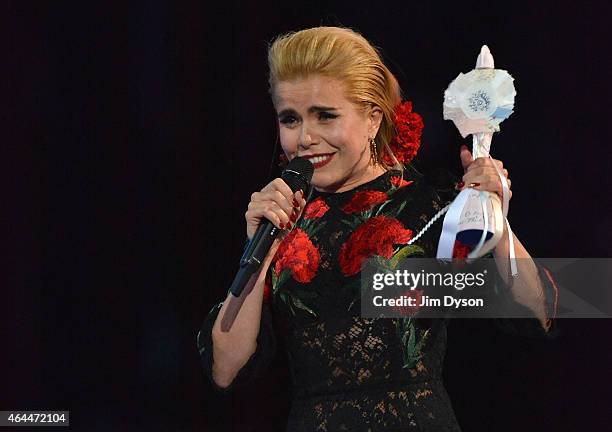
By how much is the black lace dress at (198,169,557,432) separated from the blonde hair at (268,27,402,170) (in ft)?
0.43

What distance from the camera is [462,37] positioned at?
7.05 feet

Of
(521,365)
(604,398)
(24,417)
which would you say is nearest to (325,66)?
(521,365)

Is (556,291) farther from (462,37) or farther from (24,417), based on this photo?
(24,417)

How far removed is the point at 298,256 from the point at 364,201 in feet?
0.56

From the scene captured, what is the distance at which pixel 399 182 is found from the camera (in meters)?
1.86

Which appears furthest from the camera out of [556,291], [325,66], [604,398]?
[604,398]

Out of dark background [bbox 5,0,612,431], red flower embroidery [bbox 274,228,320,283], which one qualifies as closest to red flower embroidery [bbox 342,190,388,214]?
red flower embroidery [bbox 274,228,320,283]

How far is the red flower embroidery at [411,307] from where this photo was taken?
172 cm

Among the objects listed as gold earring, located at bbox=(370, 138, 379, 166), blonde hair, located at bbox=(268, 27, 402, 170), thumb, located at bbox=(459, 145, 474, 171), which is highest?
blonde hair, located at bbox=(268, 27, 402, 170)

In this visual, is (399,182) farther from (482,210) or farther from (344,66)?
(482,210)

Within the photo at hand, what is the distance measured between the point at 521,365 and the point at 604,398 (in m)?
0.19

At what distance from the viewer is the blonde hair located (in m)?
1.77

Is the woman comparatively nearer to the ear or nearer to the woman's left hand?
the ear

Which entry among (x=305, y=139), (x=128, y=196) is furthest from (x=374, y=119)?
(x=128, y=196)
